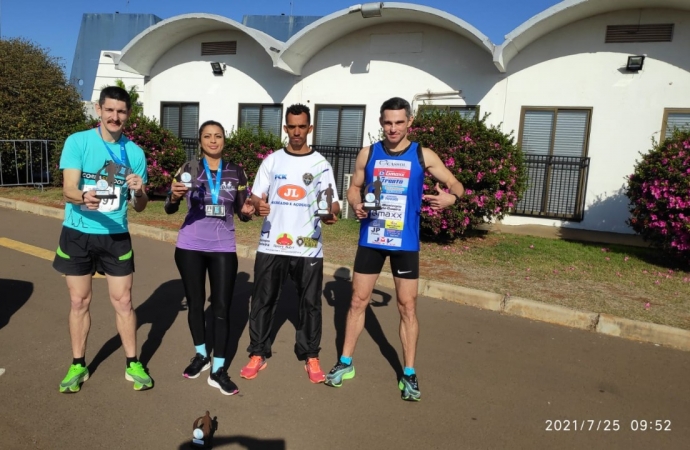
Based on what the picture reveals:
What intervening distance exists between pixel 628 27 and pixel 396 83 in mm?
4952

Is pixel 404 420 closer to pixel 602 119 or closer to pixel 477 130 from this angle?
pixel 477 130

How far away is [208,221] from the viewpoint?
3.84 metres

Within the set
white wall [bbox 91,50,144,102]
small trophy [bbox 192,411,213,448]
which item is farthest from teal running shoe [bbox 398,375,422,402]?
white wall [bbox 91,50,144,102]

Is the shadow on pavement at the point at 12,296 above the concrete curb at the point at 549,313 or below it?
below

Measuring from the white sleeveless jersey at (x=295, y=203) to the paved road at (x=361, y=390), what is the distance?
1.06m

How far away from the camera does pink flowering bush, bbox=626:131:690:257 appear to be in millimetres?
7441

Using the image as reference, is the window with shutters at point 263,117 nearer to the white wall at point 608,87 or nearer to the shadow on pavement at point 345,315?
the white wall at point 608,87

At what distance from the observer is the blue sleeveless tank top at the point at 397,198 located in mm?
3820

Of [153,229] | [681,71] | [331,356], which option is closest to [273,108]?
[153,229]

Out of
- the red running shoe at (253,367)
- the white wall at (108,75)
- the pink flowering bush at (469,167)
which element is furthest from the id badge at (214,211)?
the white wall at (108,75)

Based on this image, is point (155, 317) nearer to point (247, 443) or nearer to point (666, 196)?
point (247, 443)

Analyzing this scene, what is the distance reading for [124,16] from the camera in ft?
89.5

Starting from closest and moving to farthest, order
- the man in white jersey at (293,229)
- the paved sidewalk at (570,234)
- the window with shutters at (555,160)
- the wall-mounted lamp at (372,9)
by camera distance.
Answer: the man in white jersey at (293,229) < the paved sidewalk at (570,234) < the window with shutters at (555,160) < the wall-mounted lamp at (372,9)

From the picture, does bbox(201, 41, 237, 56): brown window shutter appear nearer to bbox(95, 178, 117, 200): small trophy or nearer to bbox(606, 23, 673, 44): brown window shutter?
bbox(606, 23, 673, 44): brown window shutter
